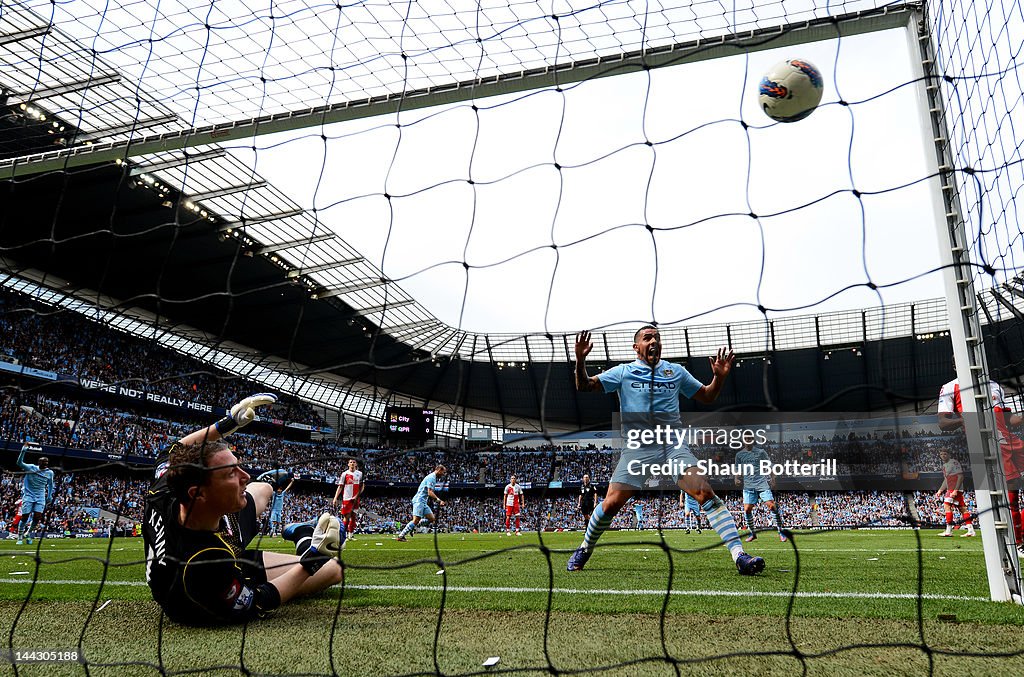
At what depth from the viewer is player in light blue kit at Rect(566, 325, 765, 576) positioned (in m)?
4.34

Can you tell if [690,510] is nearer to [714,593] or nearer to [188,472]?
[714,593]

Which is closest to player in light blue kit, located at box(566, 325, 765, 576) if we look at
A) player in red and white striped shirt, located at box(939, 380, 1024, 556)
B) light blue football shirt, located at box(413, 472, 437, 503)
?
player in red and white striped shirt, located at box(939, 380, 1024, 556)

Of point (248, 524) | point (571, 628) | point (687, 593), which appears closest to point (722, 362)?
point (687, 593)

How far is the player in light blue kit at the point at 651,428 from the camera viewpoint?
4.34 meters

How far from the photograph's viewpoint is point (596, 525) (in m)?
4.69

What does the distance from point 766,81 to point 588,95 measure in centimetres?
125

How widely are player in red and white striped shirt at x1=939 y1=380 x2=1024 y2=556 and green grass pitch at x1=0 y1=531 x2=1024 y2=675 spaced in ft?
3.29

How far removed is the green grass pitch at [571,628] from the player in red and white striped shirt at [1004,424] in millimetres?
1002

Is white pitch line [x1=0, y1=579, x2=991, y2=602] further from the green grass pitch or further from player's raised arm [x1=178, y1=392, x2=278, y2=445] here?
player's raised arm [x1=178, y1=392, x2=278, y2=445]

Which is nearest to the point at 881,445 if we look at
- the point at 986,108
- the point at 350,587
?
the point at 986,108

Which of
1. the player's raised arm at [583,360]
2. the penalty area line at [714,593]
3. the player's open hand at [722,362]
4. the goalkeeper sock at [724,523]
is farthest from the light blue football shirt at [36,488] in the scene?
the player's open hand at [722,362]

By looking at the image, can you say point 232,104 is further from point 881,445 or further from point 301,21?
point 881,445

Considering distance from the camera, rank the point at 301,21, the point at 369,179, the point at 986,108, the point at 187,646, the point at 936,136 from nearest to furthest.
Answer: the point at 187,646 → the point at 936,136 → the point at 986,108 → the point at 369,179 → the point at 301,21

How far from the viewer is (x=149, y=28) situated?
5.92 m
